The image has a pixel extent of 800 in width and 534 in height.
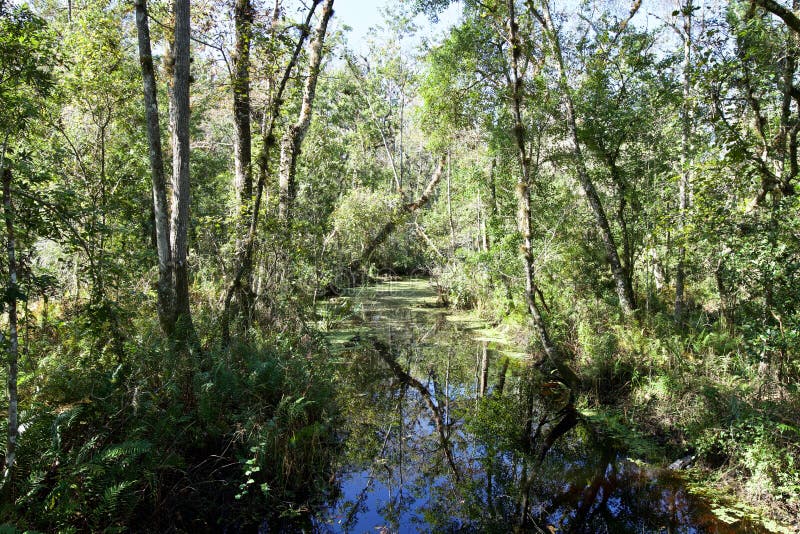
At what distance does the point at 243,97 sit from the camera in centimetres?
841

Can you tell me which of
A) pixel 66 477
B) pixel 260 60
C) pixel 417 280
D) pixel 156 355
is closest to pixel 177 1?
pixel 260 60

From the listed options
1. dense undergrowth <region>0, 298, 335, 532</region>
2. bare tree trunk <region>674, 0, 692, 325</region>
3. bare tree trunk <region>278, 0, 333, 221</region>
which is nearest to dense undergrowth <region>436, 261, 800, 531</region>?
bare tree trunk <region>674, 0, 692, 325</region>

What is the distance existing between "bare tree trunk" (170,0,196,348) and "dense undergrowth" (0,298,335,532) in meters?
0.59

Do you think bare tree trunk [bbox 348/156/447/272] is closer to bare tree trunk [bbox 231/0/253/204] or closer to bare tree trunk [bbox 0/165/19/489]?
bare tree trunk [bbox 231/0/253/204]

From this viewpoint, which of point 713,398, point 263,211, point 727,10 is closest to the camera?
point 713,398

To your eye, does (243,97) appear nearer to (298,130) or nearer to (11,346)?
(298,130)

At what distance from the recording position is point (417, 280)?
28.6m

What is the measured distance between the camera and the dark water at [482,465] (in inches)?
197

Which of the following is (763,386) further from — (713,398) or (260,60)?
(260,60)

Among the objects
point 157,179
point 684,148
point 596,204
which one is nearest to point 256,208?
point 157,179

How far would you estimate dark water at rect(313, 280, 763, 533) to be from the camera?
502 cm

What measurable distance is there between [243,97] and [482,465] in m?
7.34

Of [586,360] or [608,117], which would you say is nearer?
[586,360]

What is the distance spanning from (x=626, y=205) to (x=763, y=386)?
5.50 m
